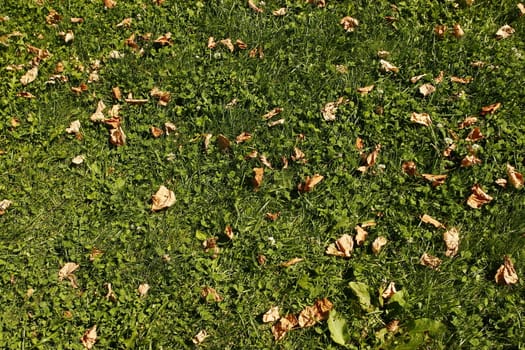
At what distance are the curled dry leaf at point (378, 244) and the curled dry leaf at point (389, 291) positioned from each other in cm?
23

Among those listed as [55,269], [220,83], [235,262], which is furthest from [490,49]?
[55,269]

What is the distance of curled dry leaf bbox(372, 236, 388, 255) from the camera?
3.28m

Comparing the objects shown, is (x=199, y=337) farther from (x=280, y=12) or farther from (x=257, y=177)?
(x=280, y=12)

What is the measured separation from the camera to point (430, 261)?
319cm

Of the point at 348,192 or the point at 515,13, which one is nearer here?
the point at 348,192

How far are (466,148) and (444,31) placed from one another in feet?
4.20

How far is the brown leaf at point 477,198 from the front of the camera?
342 centimetres

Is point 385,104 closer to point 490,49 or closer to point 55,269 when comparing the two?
point 490,49

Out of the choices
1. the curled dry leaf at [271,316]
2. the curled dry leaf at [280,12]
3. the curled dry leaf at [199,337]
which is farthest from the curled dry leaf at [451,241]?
the curled dry leaf at [280,12]

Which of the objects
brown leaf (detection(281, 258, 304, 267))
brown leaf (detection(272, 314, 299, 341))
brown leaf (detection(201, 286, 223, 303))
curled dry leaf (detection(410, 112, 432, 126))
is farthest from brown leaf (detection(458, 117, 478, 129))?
brown leaf (detection(201, 286, 223, 303))

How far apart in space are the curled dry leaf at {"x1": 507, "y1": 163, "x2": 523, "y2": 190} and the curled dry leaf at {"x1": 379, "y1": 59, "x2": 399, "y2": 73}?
119 cm

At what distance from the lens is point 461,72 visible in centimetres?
419

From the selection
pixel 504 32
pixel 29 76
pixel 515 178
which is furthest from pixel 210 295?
pixel 504 32

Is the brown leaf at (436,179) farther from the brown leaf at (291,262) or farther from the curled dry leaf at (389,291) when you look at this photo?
the brown leaf at (291,262)
